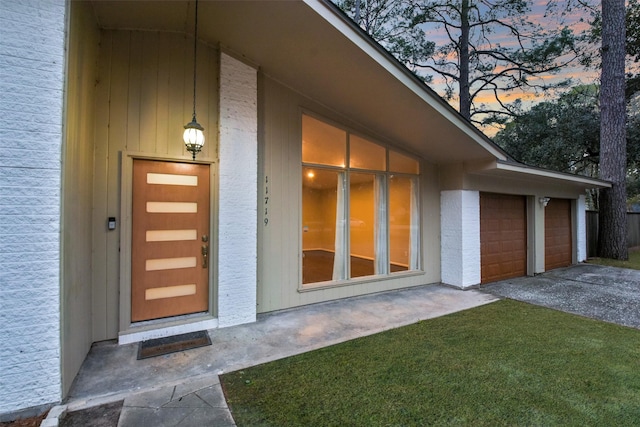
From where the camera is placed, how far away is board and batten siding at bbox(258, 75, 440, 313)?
4.43m

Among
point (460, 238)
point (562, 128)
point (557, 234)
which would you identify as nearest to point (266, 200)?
point (460, 238)

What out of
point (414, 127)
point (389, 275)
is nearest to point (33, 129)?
point (414, 127)

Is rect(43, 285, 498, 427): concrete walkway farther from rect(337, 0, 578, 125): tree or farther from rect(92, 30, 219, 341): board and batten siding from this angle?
rect(337, 0, 578, 125): tree

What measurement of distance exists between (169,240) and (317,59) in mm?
3037

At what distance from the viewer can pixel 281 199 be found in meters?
4.60

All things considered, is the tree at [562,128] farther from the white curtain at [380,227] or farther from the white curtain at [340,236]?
the white curtain at [340,236]

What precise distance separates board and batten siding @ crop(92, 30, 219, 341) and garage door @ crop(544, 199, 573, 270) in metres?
8.60

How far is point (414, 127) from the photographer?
516cm

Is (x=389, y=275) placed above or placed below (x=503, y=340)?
above

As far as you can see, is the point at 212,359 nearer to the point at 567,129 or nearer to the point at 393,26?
the point at 393,26

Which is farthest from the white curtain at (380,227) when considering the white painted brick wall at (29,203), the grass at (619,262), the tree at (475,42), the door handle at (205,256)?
the grass at (619,262)

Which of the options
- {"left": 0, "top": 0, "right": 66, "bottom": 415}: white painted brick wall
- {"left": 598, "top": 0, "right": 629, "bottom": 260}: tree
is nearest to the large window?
{"left": 0, "top": 0, "right": 66, "bottom": 415}: white painted brick wall

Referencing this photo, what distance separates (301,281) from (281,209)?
1.19 meters

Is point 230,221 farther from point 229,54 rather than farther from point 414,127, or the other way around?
point 414,127
